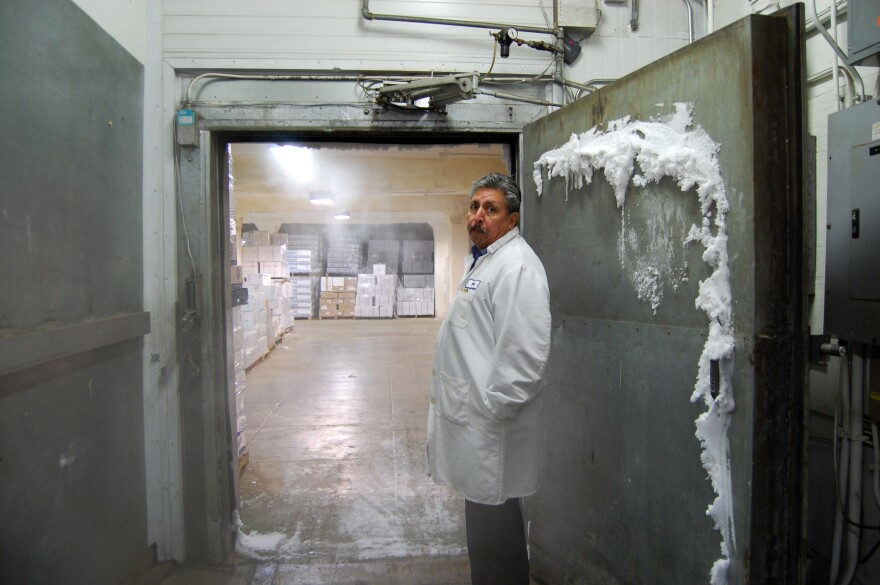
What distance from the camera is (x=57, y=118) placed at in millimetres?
1706

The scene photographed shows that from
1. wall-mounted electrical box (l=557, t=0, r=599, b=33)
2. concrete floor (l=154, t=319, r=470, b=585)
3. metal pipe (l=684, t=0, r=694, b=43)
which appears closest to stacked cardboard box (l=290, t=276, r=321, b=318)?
concrete floor (l=154, t=319, r=470, b=585)

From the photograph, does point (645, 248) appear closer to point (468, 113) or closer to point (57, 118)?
point (468, 113)

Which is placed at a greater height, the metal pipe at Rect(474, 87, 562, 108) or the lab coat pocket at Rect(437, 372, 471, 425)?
the metal pipe at Rect(474, 87, 562, 108)

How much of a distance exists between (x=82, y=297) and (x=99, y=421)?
1.72 feet

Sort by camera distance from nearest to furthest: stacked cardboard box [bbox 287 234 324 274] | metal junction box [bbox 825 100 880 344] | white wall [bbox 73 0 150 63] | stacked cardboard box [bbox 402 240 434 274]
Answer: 1. metal junction box [bbox 825 100 880 344]
2. white wall [bbox 73 0 150 63]
3. stacked cardboard box [bbox 287 234 324 274]
4. stacked cardboard box [bbox 402 240 434 274]

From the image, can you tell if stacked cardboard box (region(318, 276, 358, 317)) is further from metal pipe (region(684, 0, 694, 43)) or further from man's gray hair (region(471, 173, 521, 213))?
man's gray hair (region(471, 173, 521, 213))

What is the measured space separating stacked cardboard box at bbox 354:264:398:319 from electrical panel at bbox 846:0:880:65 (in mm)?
12369

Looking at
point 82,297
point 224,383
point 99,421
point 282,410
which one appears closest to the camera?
point 82,297

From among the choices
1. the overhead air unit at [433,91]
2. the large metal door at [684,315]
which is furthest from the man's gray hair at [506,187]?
the overhead air unit at [433,91]

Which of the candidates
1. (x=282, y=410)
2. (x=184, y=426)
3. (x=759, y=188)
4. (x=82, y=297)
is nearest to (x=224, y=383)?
(x=184, y=426)

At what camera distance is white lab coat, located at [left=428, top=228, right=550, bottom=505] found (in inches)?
60.9

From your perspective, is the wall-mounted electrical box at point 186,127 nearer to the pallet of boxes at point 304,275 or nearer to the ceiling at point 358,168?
the ceiling at point 358,168

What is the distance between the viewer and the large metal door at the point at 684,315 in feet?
4.36

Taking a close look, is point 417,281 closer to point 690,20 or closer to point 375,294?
point 375,294
